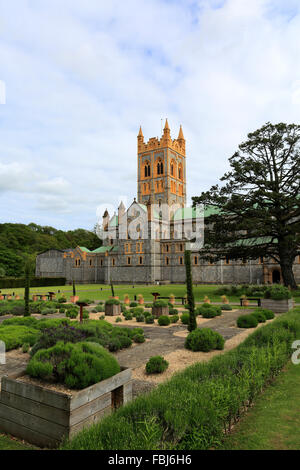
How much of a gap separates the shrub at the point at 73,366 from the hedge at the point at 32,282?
55.3 m

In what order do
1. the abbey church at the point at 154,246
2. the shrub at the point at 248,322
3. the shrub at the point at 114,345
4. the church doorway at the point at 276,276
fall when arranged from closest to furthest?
1. the shrub at the point at 114,345
2. the shrub at the point at 248,322
3. the church doorway at the point at 276,276
4. the abbey church at the point at 154,246

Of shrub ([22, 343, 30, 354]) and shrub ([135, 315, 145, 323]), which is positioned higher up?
shrub ([22, 343, 30, 354])

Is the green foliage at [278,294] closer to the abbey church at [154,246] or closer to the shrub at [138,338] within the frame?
the shrub at [138,338]

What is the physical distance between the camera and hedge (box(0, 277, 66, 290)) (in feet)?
182

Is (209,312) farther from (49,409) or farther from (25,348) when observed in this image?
(49,409)

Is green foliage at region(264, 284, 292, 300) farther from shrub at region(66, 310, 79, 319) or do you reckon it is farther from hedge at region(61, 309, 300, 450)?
hedge at region(61, 309, 300, 450)

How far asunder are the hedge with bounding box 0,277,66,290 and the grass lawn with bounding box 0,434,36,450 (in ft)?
182

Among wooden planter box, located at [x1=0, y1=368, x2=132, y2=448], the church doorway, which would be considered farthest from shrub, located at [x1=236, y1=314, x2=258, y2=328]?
the church doorway

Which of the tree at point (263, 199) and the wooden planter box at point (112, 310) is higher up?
the tree at point (263, 199)

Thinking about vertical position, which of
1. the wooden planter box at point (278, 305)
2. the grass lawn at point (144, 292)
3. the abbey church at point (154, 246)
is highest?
the abbey church at point (154, 246)

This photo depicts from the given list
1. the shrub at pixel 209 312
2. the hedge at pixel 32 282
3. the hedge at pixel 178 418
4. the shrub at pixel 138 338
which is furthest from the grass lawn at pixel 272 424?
the hedge at pixel 32 282

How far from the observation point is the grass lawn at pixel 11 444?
5027mm

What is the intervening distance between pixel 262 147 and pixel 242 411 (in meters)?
33.3
